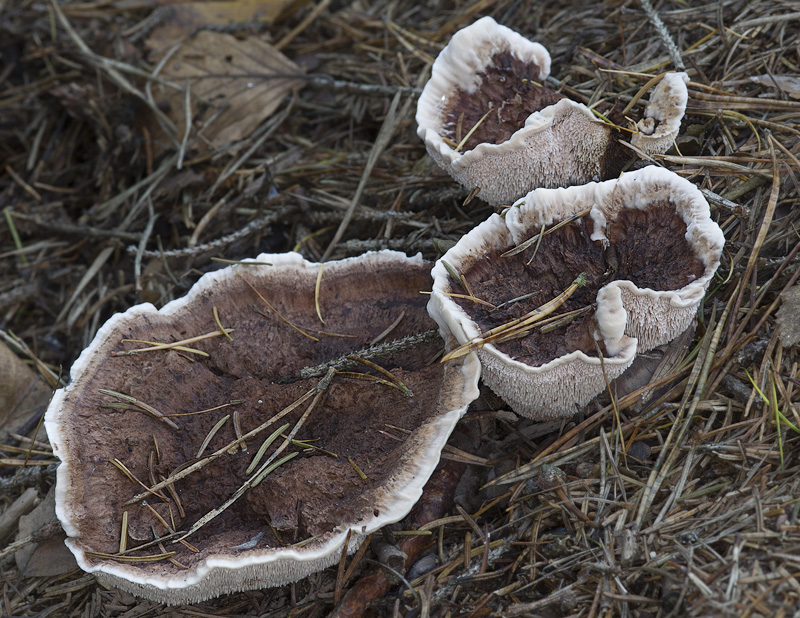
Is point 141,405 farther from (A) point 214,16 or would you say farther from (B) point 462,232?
(A) point 214,16

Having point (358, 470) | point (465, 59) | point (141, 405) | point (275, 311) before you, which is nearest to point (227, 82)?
point (465, 59)

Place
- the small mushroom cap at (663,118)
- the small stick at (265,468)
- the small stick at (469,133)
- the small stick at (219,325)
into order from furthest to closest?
the small stick at (219,325)
the small stick at (469,133)
the small mushroom cap at (663,118)
the small stick at (265,468)

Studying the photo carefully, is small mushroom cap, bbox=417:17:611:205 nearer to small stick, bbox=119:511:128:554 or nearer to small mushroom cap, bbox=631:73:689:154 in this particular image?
small mushroom cap, bbox=631:73:689:154

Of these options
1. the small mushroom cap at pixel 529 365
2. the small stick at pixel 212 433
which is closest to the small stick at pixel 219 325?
the small stick at pixel 212 433

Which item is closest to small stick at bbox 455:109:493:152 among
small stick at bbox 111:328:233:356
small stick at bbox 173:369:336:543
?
small stick at bbox 173:369:336:543

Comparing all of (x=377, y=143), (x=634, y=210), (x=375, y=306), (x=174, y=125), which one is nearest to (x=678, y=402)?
(x=634, y=210)

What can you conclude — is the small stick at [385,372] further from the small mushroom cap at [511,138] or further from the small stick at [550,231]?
the small mushroom cap at [511,138]

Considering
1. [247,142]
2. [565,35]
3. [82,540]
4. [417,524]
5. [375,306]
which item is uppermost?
[565,35]

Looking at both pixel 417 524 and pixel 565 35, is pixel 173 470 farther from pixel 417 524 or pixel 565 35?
pixel 565 35
